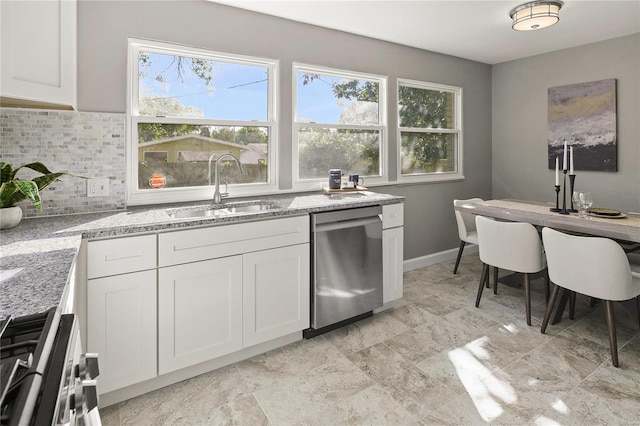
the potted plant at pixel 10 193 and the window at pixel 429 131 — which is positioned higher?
the window at pixel 429 131

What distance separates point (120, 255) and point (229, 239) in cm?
58

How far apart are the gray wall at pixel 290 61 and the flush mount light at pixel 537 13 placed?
1.21 metres

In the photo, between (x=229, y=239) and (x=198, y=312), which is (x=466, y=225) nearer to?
(x=229, y=239)

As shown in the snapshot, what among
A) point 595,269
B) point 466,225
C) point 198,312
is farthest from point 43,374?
point 466,225

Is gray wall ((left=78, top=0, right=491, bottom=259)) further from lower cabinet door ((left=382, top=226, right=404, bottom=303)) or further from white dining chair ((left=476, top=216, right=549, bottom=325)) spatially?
white dining chair ((left=476, top=216, right=549, bottom=325))

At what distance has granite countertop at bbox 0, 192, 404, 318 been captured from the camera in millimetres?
1000

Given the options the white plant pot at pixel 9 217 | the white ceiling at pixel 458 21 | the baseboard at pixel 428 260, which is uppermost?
the white ceiling at pixel 458 21

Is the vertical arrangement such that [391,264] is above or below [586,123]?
below

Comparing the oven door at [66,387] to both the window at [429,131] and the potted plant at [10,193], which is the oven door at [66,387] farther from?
the window at [429,131]

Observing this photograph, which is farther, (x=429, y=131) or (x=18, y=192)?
(x=429, y=131)

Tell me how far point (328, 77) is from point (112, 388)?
116 inches

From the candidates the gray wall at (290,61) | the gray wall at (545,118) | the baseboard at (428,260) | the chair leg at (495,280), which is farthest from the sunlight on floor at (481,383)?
the gray wall at (545,118)

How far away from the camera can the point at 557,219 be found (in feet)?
9.04

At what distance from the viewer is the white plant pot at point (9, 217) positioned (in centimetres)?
180
